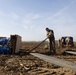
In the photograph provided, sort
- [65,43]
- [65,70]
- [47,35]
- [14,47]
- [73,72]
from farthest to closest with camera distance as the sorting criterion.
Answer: [65,43]
[47,35]
[14,47]
[65,70]
[73,72]

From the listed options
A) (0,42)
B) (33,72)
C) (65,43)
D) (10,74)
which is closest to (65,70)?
(33,72)

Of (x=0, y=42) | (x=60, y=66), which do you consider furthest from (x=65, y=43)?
(x=60, y=66)

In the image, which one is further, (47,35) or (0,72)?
(47,35)

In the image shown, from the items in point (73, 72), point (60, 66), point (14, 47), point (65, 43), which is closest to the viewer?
point (73, 72)

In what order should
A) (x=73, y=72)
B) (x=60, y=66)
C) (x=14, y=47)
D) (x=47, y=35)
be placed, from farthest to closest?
1. (x=47, y=35)
2. (x=14, y=47)
3. (x=60, y=66)
4. (x=73, y=72)

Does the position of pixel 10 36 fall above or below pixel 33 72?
above

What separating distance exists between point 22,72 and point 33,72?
442mm

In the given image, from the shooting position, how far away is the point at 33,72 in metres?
8.39

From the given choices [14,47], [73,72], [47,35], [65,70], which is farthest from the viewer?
[47,35]

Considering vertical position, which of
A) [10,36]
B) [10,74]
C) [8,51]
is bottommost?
[10,74]

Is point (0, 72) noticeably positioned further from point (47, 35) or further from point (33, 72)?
point (47, 35)

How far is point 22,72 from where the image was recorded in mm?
8531

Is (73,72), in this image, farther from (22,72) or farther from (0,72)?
(0,72)

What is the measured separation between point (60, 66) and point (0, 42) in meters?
9.18
